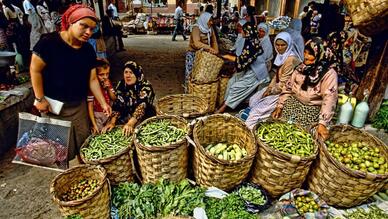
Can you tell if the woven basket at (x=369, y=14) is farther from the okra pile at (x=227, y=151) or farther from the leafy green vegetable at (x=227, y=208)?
the leafy green vegetable at (x=227, y=208)

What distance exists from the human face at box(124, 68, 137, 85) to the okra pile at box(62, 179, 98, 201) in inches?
51.4

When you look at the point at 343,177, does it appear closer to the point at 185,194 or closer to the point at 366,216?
the point at 366,216

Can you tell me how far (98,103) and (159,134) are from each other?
44.7 inches

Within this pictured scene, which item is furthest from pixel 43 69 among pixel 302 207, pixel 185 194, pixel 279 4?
pixel 279 4

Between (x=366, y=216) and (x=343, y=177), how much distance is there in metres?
0.57

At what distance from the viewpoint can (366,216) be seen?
239cm

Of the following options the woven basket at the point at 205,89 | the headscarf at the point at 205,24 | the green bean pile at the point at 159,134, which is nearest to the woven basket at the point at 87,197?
the green bean pile at the point at 159,134

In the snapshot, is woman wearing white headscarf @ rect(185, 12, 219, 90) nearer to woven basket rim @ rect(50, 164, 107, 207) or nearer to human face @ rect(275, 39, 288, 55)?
human face @ rect(275, 39, 288, 55)

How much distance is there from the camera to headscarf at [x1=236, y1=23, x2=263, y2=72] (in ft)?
15.6

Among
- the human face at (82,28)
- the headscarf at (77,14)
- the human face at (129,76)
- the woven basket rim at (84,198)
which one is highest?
the headscarf at (77,14)

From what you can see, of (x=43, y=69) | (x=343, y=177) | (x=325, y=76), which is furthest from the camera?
(x=325, y=76)

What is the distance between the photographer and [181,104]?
391 centimetres

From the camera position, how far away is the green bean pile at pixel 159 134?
2459 mm

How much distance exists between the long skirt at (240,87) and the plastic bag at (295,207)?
9.12ft
